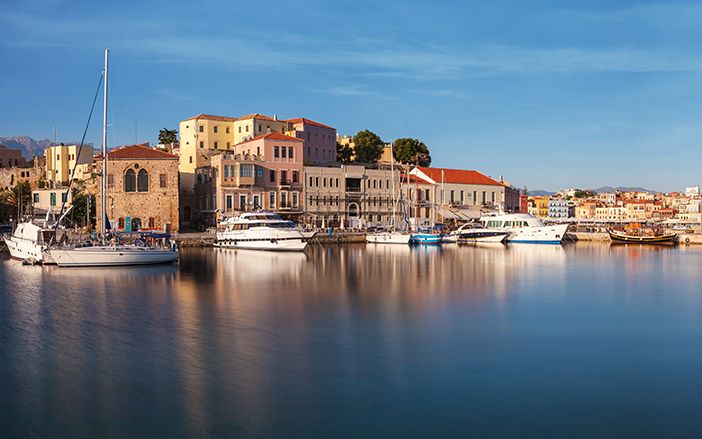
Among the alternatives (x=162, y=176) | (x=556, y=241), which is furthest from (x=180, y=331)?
(x=556, y=241)

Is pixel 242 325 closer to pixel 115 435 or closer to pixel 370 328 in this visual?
pixel 370 328

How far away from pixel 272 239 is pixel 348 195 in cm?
1836

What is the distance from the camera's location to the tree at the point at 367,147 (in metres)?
84.2

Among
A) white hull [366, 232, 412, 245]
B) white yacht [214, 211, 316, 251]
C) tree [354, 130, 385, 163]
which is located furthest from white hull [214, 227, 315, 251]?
tree [354, 130, 385, 163]

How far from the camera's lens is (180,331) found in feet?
65.1

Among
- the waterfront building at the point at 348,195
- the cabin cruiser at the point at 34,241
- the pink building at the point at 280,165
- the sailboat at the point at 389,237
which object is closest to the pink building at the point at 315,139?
the waterfront building at the point at 348,195

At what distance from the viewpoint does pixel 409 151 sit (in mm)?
88312

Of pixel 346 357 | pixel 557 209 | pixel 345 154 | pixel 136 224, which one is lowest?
pixel 346 357

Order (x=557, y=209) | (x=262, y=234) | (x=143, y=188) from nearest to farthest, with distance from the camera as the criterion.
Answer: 1. (x=262, y=234)
2. (x=143, y=188)
3. (x=557, y=209)

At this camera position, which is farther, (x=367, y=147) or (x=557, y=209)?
(x=557, y=209)

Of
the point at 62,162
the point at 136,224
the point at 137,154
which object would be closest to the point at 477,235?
the point at 136,224

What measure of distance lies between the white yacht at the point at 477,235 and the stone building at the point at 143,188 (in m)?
24.6

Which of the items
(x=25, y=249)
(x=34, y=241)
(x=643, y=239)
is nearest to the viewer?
(x=34, y=241)

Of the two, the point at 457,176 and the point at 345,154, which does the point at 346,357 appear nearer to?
the point at 457,176
